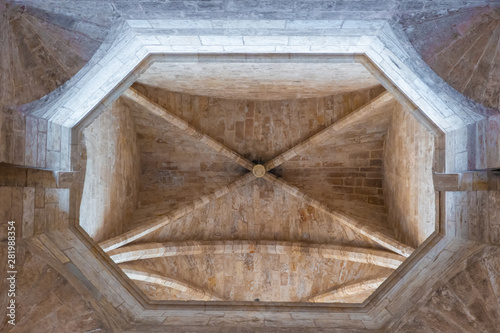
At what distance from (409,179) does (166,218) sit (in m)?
4.69

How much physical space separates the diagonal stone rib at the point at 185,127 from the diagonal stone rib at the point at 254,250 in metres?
1.76

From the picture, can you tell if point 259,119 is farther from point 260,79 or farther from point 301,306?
point 301,306

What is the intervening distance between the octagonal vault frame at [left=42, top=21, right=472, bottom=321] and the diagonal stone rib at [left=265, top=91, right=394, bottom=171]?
237cm

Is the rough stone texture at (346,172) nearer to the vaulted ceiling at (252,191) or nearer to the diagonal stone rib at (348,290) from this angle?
the vaulted ceiling at (252,191)

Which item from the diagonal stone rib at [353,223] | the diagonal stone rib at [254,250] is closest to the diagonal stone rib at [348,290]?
the diagonal stone rib at [254,250]

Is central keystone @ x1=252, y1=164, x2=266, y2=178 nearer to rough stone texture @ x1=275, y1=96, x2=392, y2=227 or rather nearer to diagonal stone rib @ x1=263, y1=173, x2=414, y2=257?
diagonal stone rib @ x1=263, y1=173, x2=414, y2=257

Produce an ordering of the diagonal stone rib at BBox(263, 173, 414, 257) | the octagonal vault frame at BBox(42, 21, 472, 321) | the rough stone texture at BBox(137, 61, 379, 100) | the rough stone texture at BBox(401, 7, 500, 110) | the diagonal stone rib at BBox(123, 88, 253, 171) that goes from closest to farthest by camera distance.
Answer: the rough stone texture at BBox(401, 7, 500, 110)
the octagonal vault frame at BBox(42, 21, 472, 321)
the rough stone texture at BBox(137, 61, 379, 100)
the diagonal stone rib at BBox(263, 173, 414, 257)
the diagonal stone rib at BBox(123, 88, 253, 171)

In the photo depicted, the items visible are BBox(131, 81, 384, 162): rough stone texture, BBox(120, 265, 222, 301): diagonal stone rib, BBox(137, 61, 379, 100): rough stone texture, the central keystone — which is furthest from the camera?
the central keystone

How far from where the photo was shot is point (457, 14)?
3.58m

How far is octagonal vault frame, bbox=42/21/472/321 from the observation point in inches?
161

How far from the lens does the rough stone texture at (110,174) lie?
254 inches

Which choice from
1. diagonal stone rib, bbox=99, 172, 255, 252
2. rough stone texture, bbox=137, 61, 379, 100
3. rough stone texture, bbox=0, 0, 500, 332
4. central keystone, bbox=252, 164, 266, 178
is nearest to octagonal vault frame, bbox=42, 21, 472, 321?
rough stone texture, bbox=0, 0, 500, 332

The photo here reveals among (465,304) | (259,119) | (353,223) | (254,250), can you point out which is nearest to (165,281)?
(254,250)

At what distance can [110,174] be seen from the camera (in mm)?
7266
